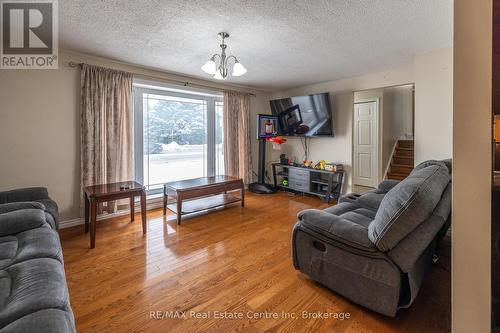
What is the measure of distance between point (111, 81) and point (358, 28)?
10.4 ft

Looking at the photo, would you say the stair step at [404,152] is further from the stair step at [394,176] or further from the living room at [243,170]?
the stair step at [394,176]

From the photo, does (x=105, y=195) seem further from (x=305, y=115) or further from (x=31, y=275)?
(x=305, y=115)

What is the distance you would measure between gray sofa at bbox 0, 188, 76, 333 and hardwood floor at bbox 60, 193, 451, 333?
0.49 m

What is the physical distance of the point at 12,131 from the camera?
271cm

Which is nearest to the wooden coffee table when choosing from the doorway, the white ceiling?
the white ceiling

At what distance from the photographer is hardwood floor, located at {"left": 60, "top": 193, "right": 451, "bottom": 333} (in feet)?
4.91

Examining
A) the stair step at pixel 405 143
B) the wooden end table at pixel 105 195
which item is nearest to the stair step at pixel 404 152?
the stair step at pixel 405 143

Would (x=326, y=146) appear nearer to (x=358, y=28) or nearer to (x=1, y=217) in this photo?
(x=358, y=28)

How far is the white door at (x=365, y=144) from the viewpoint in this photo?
428 cm

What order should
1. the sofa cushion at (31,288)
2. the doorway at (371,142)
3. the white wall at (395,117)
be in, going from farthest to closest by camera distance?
the white wall at (395,117), the doorway at (371,142), the sofa cushion at (31,288)

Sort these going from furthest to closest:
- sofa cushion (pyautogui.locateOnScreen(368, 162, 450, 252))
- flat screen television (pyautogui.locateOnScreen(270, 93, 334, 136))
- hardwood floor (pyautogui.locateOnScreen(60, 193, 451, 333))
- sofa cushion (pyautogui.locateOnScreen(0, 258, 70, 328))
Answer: flat screen television (pyautogui.locateOnScreen(270, 93, 334, 136)) < hardwood floor (pyautogui.locateOnScreen(60, 193, 451, 333)) < sofa cushion (pyautogui.locateOnScreen(368, 162, 450, 252)) < sofa cushion (pyautogui.locateOnScreen(0, 258, 70, 328))

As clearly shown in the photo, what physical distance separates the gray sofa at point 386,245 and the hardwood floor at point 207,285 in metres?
0.17

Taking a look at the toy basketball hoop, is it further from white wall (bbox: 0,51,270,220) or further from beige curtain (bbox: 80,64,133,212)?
white wall (bbox: 0,51,270,220)

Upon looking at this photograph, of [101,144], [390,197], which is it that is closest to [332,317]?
[390,197]
